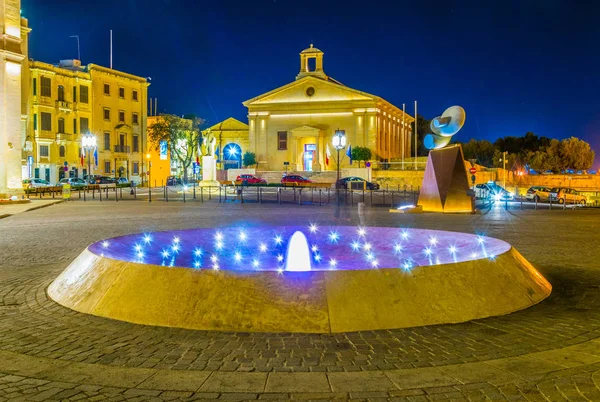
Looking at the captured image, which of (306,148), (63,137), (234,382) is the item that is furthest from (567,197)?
(63,137)

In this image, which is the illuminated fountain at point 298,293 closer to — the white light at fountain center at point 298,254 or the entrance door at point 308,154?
the white light at fountain center at point 298,254

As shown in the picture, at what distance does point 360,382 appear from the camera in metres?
4.73

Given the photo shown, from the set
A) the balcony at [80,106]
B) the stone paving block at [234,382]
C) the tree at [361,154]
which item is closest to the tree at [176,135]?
the balcony at [80,106]

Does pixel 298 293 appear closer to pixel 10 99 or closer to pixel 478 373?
pixel 478 373

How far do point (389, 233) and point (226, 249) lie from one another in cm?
332

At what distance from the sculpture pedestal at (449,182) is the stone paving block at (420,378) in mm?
21231

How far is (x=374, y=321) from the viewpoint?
250 inches

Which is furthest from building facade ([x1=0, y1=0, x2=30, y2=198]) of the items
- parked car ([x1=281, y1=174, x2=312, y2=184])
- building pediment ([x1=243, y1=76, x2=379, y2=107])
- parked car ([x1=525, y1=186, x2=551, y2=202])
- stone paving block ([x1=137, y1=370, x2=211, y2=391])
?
building pediment ([x1=243, y1=76, x2=379, y2=107])

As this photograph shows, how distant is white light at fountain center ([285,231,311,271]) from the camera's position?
956 cm

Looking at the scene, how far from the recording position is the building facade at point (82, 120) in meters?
63.9

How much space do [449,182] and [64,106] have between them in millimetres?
54359

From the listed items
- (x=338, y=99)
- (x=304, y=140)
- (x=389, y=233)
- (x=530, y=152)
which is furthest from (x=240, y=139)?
(x=389, y=233)

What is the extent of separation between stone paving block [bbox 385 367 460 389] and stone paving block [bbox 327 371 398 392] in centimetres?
8

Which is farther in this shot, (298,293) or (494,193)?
(494,193)
